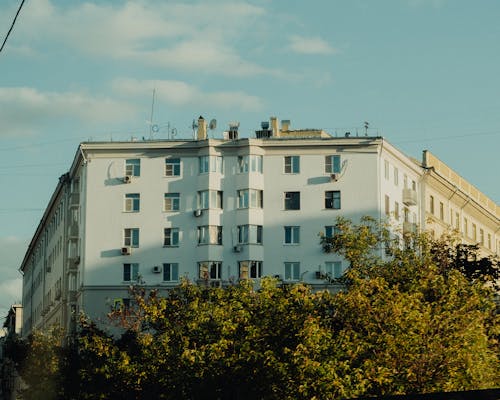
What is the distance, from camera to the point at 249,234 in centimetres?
8412

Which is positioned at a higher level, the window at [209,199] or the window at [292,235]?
the window at [209,199]

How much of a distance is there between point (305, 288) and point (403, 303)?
169 inches

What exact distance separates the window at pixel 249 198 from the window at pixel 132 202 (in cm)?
755

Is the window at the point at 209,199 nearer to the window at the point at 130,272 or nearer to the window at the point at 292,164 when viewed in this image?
the window at the point at 292,164

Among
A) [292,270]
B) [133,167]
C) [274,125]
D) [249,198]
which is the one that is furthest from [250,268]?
[274,125]

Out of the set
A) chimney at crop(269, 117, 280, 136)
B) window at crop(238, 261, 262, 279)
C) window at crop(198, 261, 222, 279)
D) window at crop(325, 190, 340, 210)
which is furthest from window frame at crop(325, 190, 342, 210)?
window at crop(198, 261, 222, 279)

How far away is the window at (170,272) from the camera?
8431 cm

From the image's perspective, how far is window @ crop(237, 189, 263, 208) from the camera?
84.9 metres

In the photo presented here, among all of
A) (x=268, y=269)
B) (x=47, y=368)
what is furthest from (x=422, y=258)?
(x=268, y=269)

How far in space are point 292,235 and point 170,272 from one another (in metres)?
9.34

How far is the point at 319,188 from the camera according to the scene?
279 feet

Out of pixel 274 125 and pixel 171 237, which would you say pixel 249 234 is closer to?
pixel 171 237

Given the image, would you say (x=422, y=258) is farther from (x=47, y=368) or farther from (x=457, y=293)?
(x=47, y=368)

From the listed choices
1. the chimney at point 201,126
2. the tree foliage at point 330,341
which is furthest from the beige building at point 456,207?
the tree foliage at point 330,341
